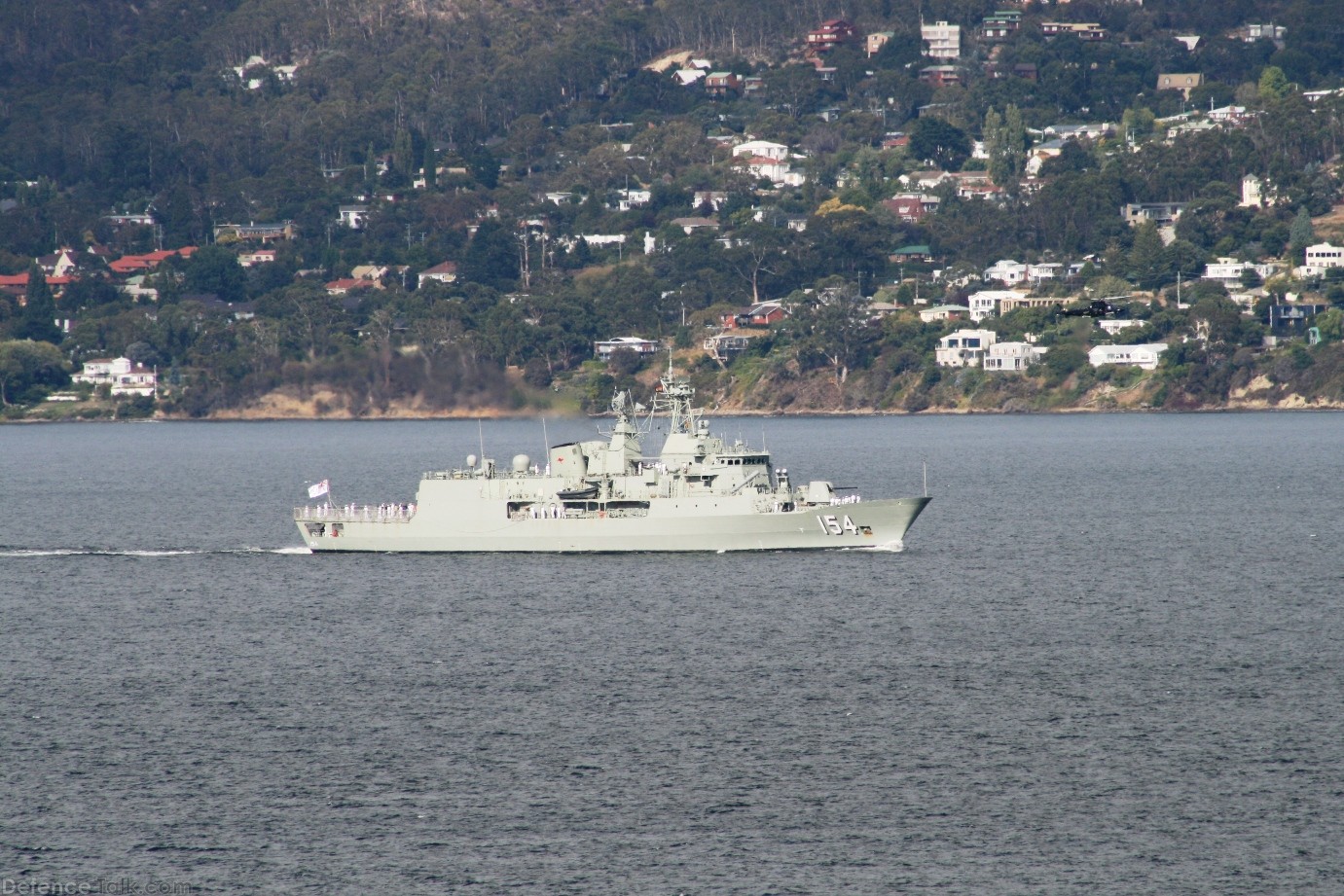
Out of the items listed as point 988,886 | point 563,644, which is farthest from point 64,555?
point 988,886

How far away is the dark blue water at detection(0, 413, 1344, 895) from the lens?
4469 centimetres

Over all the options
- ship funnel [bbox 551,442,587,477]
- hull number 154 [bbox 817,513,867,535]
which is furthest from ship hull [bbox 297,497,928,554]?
ship funnel [bbox 551,442,587,477]

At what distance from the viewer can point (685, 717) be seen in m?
57.0

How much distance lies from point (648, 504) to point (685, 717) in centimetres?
2889

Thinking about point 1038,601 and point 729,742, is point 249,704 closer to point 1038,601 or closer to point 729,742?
point 729,742

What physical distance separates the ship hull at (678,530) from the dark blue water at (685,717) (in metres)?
1.01

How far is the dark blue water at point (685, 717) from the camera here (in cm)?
4469

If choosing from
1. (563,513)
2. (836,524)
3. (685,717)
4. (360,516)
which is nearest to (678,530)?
(563,513)

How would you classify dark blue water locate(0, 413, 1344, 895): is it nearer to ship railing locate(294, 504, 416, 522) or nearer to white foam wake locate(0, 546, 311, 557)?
white foam wake locate(0, 546, 311, 557)

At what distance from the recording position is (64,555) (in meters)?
97.6

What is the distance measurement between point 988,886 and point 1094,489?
295ft

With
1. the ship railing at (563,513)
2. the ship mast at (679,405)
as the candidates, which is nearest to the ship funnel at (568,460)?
the ship railing at (563,513)

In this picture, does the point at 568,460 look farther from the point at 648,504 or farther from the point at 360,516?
the point at 360,516

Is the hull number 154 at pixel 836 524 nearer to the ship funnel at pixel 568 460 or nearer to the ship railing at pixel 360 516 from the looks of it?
the ship funnel at pixel 568 460
